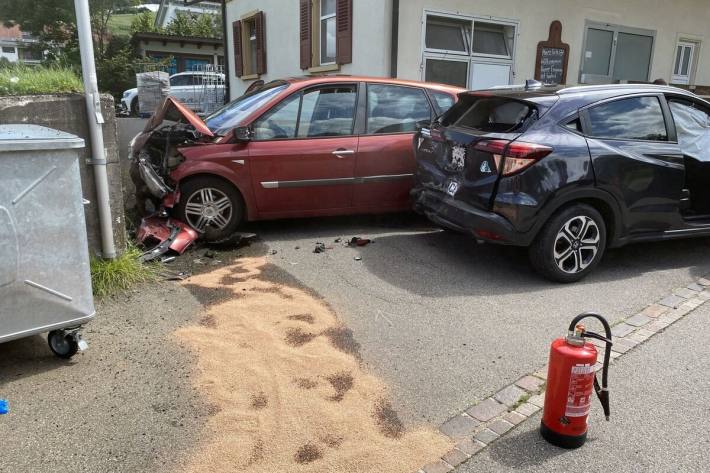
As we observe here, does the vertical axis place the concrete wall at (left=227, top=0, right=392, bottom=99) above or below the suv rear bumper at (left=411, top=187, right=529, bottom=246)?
above

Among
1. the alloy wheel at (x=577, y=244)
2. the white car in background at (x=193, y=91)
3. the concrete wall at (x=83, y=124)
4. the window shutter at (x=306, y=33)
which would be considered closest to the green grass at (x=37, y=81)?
the concrete wall at (x=83, y=124)

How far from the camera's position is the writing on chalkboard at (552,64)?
38.3 ft

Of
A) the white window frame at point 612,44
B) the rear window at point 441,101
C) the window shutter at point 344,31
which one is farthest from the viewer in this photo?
the white window frame at point 612,44

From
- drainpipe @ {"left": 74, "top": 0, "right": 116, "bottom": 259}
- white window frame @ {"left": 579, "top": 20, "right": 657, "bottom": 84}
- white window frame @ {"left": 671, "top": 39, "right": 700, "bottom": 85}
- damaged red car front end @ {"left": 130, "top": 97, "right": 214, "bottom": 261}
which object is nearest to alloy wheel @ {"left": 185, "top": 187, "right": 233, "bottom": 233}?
damaged red car front end @ {"left": 130, "top": 97, "right": 214, "bottom": 261}

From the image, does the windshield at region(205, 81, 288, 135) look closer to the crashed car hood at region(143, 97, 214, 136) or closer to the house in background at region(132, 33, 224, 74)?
the crashed car hood at region(143, 97, 214, 136)

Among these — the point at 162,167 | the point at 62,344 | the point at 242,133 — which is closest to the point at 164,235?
the point at 162,167

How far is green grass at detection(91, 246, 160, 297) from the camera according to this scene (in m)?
4.49

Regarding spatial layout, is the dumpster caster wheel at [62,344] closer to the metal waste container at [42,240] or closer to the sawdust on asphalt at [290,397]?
the metal waste container at [42,240]

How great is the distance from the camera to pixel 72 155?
10.9 ft

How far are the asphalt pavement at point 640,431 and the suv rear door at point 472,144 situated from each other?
6.01ft

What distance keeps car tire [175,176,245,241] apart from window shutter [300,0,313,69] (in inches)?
277

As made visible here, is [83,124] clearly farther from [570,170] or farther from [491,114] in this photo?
[570,170]

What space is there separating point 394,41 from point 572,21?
455cm

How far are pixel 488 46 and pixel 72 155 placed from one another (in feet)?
31.2
